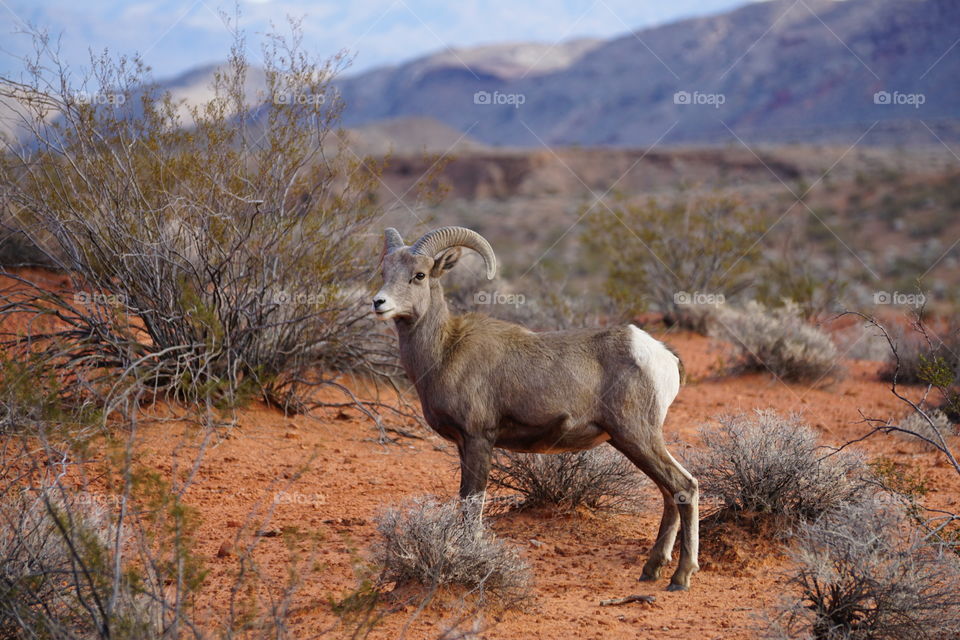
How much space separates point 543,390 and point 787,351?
8.55 m

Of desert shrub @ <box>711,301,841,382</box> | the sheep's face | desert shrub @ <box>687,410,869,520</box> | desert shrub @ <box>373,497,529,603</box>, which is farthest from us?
desert shrub @ <box>711,301,841,382</box>

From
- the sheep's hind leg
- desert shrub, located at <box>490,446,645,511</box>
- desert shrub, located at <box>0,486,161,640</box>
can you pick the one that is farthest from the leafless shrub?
desert shrub, located at <box>0,486,161,640</box>

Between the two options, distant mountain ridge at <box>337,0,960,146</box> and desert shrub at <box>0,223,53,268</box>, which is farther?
distant mountain ridge at <box>337,0,960,146</box>

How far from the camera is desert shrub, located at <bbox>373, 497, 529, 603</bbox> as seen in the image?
18.6 feet

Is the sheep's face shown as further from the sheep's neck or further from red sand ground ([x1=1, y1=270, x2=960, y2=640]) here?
red sand ground ([x1=1, y1=270, x2=960, y2=640])

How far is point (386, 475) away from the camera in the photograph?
29.1 feet

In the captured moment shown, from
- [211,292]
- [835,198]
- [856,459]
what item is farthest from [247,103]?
[835,198]

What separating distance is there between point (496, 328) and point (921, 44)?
105986mm

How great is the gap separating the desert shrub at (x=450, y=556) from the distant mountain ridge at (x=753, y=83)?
71.7 metres

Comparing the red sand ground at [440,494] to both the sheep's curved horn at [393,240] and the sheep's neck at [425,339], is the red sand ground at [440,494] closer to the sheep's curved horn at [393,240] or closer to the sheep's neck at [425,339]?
the sheep's neck at [425,339]

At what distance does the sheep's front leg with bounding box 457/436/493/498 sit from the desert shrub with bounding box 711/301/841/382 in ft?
28.8

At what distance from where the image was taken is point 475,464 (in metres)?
6.20

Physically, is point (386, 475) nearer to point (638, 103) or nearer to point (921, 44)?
point (921, 44)

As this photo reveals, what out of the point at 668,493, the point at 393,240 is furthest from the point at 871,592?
the point at 393,240
